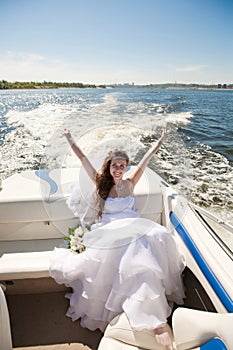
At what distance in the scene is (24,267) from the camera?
1441 millimetres

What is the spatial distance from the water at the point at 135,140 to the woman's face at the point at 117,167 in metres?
0.08

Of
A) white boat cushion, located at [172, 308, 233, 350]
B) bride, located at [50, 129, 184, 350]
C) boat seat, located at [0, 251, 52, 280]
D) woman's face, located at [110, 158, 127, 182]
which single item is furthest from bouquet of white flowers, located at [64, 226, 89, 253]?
white boat cushion, located at [172, 308, 233, 350]

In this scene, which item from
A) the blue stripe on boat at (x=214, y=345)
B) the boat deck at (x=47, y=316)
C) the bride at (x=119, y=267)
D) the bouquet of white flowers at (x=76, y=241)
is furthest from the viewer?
the bouquet of white flowers at (x=76, y=241)

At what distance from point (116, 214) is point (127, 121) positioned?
550 millimetres

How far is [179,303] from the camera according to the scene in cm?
143

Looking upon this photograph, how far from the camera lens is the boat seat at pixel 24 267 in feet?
4.67

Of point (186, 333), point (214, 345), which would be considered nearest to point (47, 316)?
point (186, 333)

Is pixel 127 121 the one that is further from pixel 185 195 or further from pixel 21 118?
pixel 21 118

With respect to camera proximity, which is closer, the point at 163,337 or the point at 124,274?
the point at 163,337

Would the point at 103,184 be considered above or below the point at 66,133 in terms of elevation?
below

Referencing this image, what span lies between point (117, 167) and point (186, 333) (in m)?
0.89

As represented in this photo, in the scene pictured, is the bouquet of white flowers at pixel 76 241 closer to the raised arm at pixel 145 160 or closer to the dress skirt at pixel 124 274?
the dress skirt at pixel 124 274

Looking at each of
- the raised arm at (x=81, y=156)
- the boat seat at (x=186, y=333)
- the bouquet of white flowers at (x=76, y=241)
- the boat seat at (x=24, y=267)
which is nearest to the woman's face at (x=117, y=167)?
the raised arm at (x=81, y=156)

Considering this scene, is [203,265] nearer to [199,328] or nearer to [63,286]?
[199,328]
